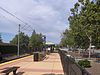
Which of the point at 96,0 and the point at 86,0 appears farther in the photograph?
the point at 86,0

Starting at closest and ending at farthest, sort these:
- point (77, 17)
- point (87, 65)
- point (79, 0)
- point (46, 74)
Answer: point (46, 74) < point (87, 65) < point (79, 0) < point (77, 17)

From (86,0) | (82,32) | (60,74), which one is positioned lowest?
(60,74)

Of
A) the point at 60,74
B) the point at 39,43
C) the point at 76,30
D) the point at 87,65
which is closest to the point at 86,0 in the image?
the point at 87,65

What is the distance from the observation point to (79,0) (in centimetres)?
4025

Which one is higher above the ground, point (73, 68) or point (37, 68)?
point (73, 68)

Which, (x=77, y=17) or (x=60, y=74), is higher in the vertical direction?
(x=77, y=17)

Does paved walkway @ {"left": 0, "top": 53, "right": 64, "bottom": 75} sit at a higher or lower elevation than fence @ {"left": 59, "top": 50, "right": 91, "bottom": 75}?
lower

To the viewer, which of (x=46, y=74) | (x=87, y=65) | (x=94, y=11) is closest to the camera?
(x=46, y=74)

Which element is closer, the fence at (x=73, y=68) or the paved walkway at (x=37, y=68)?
the fence at (x=73, y=68)

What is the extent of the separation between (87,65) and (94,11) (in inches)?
273

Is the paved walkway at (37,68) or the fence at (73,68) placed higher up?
the fence at (73,68)

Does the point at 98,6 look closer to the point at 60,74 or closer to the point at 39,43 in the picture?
the point at 60,74

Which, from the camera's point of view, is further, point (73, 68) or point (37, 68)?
point (37, 68)

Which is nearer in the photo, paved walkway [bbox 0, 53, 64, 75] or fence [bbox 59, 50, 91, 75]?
fence [bbox 59, 50, 91, 75]
